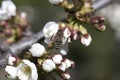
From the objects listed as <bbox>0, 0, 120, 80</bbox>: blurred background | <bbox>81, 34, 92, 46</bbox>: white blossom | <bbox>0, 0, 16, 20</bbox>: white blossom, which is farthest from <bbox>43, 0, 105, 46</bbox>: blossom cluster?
<bbox>0, 0, 120, 80</bbox>: blurred background

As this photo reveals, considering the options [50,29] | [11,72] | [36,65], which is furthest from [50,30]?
[11,72]

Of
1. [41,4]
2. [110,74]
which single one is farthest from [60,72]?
[41,4]

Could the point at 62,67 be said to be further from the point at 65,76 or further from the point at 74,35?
the point at 74,35

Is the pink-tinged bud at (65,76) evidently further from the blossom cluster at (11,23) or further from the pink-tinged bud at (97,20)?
the blossom cluster at (11,23)

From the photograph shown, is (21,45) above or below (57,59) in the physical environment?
above

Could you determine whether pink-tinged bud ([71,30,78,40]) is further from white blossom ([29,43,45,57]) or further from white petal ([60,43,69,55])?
white blossom ([29,43,45,57])

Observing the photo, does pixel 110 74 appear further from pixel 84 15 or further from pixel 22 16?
pixel 84 15
